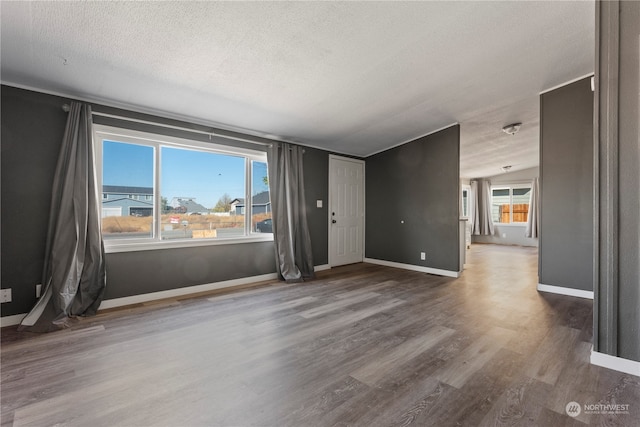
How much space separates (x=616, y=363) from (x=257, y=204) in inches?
162

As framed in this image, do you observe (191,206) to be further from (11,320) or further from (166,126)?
(11,320)

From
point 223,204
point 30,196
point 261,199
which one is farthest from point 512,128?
point 30,196

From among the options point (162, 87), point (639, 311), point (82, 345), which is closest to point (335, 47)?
point (162, 87)

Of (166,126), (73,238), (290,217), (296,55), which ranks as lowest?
(73,238)

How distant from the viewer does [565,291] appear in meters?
3.66

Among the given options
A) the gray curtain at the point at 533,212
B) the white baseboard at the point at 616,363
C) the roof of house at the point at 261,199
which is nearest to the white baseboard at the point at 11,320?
the roof of house at the point at 261,199

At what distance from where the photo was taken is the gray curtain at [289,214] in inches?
172

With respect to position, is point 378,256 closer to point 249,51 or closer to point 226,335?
point 226,335

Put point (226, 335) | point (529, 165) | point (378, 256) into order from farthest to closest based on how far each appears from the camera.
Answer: point (529, 165), point (378, 256), point (226, 335)

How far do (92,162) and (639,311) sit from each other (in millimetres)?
4749

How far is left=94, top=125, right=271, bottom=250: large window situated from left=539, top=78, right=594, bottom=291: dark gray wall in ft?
13.1

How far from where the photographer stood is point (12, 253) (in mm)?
2615

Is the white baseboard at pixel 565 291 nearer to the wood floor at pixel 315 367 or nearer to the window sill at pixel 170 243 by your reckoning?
the wood floor at pixel 315 367

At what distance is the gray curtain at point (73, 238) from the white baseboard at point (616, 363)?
14.4ft
